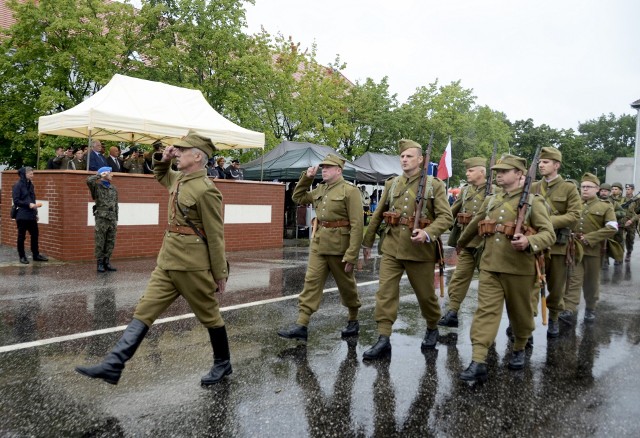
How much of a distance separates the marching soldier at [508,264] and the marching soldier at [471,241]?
1.19m

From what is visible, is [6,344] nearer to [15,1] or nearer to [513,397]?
[513,397]

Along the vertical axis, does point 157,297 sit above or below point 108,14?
below

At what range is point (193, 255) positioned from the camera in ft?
14.2

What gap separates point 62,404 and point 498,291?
352cm

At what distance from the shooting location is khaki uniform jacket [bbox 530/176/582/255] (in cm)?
620

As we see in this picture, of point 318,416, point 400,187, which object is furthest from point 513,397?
point 400,187

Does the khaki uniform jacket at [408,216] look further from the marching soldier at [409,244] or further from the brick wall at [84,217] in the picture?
the brick wall at [84,217]

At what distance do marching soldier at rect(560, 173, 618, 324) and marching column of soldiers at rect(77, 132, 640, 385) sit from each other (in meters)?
0.11

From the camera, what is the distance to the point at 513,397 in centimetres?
436

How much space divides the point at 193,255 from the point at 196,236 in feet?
0.50

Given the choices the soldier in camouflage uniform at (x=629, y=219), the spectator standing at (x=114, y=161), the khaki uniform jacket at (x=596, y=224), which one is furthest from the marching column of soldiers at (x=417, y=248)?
the soldier in camouflage uniform at (x=629, y=219)

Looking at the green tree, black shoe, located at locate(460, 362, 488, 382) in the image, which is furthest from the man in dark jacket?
the green tree

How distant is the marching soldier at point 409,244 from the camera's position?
536 cm

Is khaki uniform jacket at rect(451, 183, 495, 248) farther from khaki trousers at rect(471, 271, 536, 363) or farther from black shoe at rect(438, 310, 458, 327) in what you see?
khaki trousers at rect(471, 271, 536, 363)
